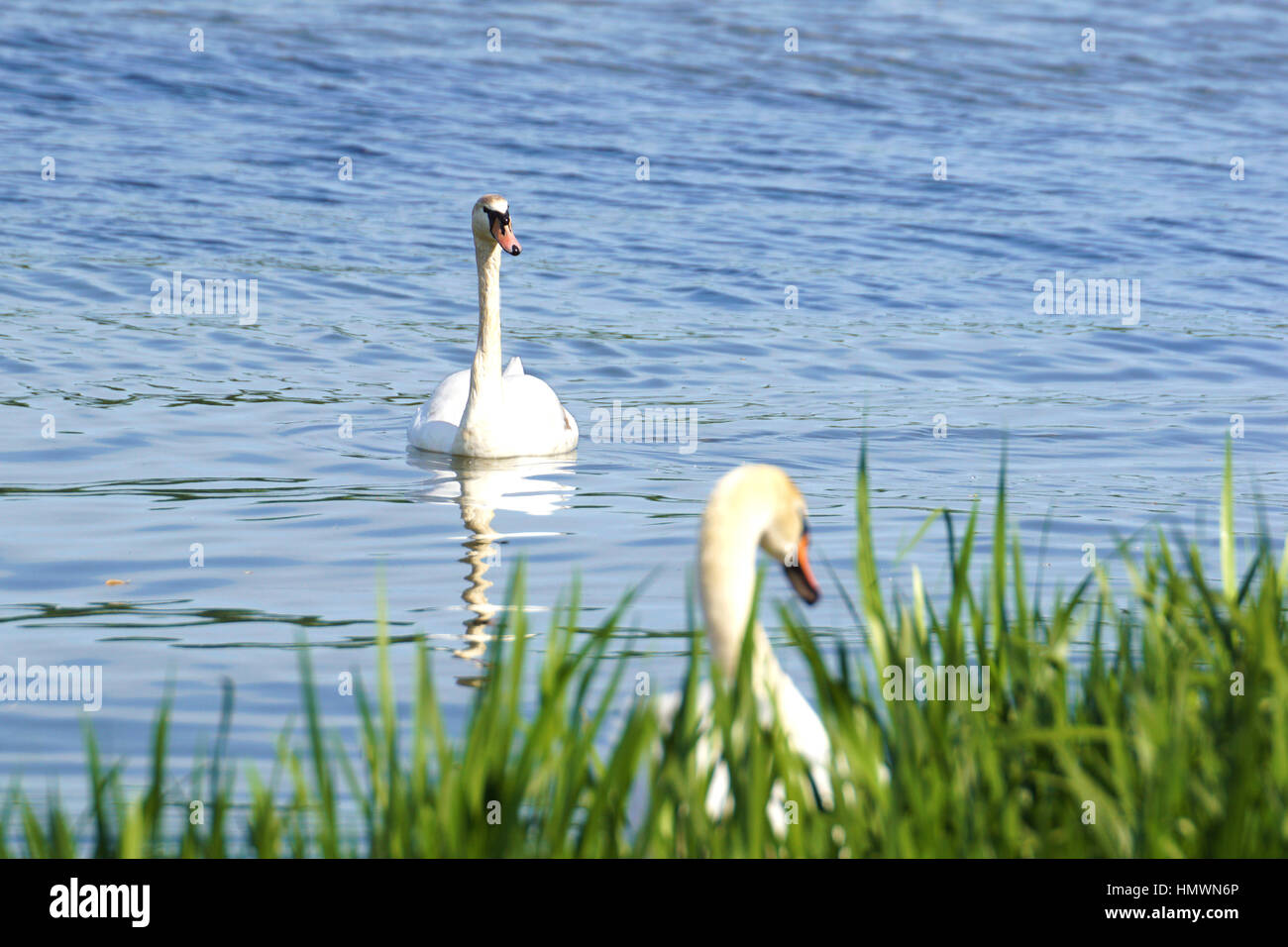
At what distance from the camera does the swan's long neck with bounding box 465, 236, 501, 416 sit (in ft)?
34.4

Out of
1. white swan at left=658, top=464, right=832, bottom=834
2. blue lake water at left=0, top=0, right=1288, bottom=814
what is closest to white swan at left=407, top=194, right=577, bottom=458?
blue lake water at left=0, top=0, right=1288, bottom=814

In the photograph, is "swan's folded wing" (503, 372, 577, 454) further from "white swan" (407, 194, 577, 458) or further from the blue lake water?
the blue lake water

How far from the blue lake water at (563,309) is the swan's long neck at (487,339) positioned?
0.53 metres

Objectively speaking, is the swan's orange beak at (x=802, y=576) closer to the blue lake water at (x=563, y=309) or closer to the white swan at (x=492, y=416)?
the blue lake water at (x=563, y=309)

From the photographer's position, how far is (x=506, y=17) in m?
30.7

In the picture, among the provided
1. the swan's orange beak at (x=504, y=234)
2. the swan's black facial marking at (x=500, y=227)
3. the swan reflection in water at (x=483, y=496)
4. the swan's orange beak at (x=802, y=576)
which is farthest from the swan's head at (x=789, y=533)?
the swan's black facial marking at (x=500, y=227)

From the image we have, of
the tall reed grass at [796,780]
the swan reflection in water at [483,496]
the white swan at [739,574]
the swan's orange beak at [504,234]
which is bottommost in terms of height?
the tall reed grass at [796,780]

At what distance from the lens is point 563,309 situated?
14.9 meters

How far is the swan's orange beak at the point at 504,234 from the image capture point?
35.4 ft

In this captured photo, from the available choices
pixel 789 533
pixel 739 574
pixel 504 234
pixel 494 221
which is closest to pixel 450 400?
pixel 504 234

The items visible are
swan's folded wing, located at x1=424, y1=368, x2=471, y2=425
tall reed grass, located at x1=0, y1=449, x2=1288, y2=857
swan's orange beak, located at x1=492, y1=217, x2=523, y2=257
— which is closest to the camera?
tall reed grass, located at x1=0, y1=449, x2=1288, y2=857
